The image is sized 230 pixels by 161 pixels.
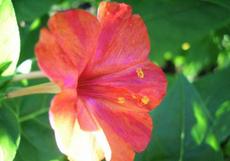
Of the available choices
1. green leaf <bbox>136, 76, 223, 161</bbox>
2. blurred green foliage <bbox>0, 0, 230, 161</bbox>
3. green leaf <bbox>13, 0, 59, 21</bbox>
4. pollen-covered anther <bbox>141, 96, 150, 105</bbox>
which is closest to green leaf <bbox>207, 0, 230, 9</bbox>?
blurred green foliage <bbox>0, 0, 230, 161</bbox>

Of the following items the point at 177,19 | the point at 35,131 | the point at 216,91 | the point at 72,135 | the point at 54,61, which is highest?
the point at 54,61

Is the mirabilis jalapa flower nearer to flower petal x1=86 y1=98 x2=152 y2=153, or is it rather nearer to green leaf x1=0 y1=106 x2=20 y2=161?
flower petal x1=86 y1=98 x2=152 y2=153


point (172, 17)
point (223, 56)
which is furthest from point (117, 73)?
point (223, 56)

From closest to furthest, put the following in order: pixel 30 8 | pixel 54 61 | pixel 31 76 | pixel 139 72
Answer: pixel 54 61
pixel 31 76
pixel 139 72
pixel 30 8

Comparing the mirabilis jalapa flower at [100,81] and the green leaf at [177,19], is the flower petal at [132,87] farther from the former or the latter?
the green leaf at [177,19]

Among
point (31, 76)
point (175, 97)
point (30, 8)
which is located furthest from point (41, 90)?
point (30, 8)

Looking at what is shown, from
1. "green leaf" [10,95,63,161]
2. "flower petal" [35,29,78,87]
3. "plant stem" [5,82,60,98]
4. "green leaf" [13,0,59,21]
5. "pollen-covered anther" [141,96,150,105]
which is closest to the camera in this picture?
"flower petal" [35,29,78,87]

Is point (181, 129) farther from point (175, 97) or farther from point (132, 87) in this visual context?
point (132, 87)
